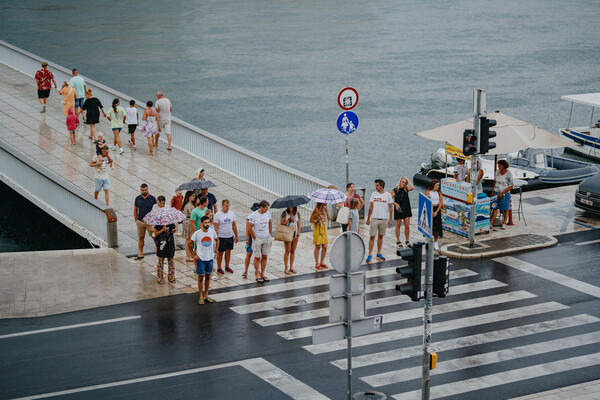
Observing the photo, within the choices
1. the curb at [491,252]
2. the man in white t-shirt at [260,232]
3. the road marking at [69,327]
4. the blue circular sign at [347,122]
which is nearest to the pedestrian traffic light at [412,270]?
the road marking at [69,327]

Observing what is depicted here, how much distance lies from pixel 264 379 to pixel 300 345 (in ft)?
4.75

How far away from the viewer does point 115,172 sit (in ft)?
84.0

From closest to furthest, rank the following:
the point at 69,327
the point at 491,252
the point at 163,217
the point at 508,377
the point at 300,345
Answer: the point at 508,377
the point at 300,345
the point at 69,327
the point at 163,217
the point at 491,252

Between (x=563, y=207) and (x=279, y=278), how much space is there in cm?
913

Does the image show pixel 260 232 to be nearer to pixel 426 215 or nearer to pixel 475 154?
pixel 475 154

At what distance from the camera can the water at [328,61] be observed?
44938 mm

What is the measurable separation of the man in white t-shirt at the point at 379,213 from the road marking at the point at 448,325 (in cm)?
375

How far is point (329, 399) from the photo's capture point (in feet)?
42.9

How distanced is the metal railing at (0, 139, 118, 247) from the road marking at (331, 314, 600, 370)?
7.79 m

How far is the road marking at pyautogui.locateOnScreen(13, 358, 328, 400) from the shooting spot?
13273mm

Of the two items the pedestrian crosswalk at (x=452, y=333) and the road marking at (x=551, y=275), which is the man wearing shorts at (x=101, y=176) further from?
the road marking at (x=551, y=275)

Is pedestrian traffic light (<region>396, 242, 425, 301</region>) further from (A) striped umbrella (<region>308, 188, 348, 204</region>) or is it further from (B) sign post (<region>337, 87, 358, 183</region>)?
(B) sign post (<region>337, 87, 358, 183</region>)

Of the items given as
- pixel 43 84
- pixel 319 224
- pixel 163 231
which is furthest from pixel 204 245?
pixel 43 84

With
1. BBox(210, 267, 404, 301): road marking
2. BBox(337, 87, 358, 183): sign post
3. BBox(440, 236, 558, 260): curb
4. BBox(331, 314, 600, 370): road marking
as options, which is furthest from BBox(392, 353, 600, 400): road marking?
BBox(337, 87, 358, 183): sign post
